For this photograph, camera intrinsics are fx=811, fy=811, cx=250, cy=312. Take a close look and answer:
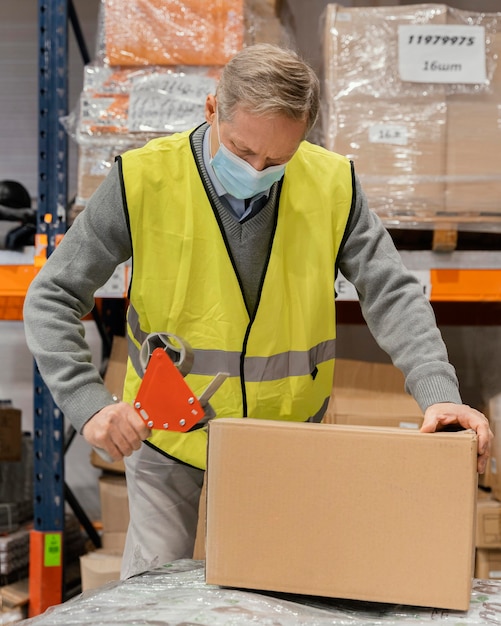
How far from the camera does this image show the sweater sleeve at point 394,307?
1479 mm

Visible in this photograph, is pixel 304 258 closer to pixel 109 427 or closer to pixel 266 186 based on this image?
pixel 266 186

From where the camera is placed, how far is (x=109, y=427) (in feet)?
4.39

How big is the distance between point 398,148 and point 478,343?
1155 mm

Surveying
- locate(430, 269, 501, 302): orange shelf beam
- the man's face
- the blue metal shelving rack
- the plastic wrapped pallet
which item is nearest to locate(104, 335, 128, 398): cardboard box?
the blue metal shelving rack

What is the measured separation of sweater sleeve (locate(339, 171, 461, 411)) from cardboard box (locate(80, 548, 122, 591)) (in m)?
1.42

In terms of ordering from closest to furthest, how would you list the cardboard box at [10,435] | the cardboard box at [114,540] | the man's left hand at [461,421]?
the man's left hand at [461,421] → the cardboard box at [114,540] → the cardboard box at [10,435]

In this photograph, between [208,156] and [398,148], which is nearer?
[208,156]

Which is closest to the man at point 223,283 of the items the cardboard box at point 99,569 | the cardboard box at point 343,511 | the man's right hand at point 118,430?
the man's right hand at point 118,430

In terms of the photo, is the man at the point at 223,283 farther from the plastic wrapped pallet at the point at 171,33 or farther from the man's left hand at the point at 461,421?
the plastic wrapped pallet at the point at 171,33

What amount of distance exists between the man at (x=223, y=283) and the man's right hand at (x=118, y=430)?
0.42ft

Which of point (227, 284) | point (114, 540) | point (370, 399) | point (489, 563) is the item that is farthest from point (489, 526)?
point (227, 284)

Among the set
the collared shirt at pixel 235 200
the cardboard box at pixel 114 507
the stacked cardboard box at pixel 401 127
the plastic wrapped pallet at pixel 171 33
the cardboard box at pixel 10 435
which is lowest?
the cardboard box at pixel 114 507

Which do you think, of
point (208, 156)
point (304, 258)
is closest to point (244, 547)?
point (304, 258)

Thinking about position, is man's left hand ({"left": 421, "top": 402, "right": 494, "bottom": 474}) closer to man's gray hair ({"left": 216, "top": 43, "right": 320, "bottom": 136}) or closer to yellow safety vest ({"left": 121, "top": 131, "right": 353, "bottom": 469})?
yellow safety vest ({"left": 121, "top": 131, "right": 353, "bottom": 469})
